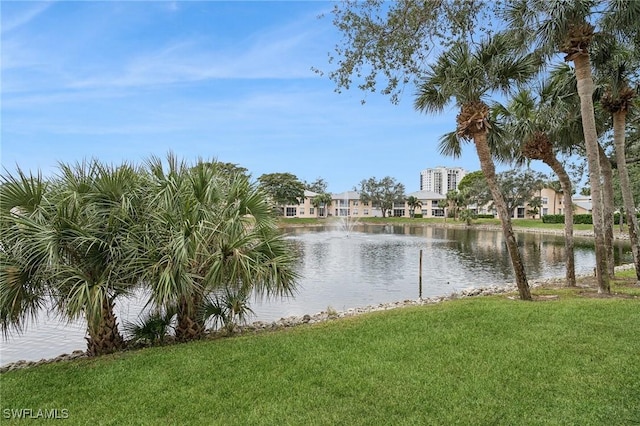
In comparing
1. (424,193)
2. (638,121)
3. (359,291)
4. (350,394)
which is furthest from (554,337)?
(424,193)

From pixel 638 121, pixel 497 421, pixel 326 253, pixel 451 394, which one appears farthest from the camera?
pixel 326 253

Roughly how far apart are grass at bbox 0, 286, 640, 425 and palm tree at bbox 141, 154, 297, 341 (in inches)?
32.8

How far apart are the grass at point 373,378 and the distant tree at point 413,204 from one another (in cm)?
8080

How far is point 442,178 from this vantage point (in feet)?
487

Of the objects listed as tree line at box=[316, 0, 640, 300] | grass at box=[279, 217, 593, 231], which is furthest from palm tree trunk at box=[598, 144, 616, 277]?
grass at box=[279, 217, 593, 231]

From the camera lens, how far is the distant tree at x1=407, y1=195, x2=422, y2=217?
8637cm

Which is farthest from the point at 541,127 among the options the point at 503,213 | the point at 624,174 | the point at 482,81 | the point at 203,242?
the point at 203,242

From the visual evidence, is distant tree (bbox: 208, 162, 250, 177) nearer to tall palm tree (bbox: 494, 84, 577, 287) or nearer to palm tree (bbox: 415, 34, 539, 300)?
palm tree (bbox: 415, 34, 539, 300)

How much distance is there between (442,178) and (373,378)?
495 ft

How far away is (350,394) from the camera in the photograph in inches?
163

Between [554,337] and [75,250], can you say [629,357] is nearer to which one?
[554,337]

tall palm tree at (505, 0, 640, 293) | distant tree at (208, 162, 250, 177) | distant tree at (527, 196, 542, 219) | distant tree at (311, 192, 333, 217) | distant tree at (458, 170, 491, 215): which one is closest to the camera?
distant tree at (208, 162, 250, 177)

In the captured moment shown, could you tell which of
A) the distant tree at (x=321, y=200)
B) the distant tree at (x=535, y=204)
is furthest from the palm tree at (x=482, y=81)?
the distant tree at (x=321, y=200)

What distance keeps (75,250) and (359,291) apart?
414 inches
